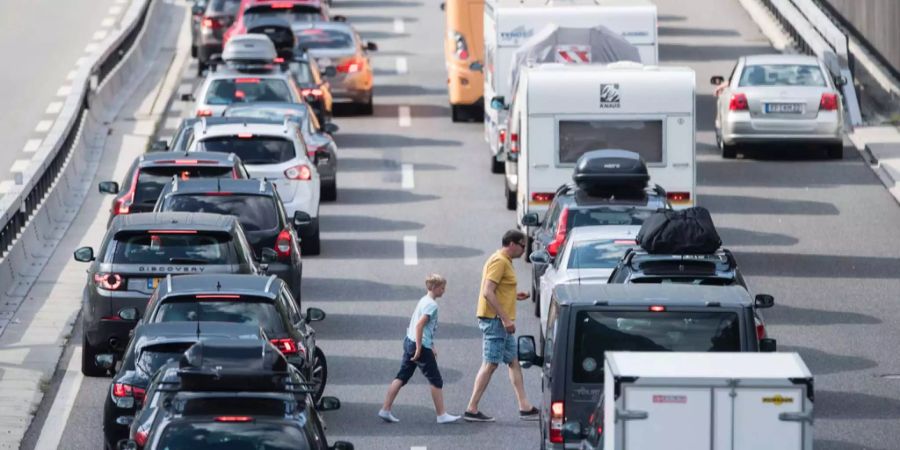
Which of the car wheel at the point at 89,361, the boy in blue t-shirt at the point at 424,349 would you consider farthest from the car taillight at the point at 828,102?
the boy in blue t-shirt at the point at 424,349

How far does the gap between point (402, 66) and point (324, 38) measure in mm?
6415

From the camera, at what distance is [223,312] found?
1927 cm

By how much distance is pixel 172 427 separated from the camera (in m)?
14.0

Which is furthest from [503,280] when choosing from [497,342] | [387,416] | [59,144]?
[59,144]

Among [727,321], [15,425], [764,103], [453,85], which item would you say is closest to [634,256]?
[727,321]

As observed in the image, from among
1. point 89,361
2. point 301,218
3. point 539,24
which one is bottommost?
point 89,361

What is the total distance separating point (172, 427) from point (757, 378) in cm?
351

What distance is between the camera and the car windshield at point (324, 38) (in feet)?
139

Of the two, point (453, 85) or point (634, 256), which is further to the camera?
point (453, 85)

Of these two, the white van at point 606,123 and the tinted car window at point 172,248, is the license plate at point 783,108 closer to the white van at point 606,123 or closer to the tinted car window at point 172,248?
the white van at point 606,123

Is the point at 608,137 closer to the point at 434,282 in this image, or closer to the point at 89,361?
the point at 89,361

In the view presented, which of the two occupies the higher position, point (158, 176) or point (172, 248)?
point (172, 248)

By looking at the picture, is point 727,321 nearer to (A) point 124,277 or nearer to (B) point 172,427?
(B) point 172,427

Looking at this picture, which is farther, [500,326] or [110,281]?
[110,281]
